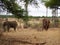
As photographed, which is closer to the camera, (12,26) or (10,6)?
(10,6)

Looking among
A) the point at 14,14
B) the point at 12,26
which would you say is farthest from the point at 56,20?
the point at 14,14

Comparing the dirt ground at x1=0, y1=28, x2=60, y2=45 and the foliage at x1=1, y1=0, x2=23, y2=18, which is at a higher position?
the foliage at x1=1, y1=0, x2=23, y2=18

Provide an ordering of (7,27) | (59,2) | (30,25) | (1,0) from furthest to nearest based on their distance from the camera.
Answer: (30,25) → (59,2) → (7,27) → (1,0)

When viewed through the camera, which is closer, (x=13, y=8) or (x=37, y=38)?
(x=13, y=8)

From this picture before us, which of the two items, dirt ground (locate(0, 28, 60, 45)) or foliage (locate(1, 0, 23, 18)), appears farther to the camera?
dirt ground (locate(0, 28, 60, 45))

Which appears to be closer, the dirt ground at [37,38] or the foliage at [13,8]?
the foliage at [13,8]

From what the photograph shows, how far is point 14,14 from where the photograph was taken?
14.9 m

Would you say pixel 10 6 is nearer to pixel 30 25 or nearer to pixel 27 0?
pixel 27 0

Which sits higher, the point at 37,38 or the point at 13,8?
the point at 13,8

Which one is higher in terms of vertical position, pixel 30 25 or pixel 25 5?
pixel 25 5

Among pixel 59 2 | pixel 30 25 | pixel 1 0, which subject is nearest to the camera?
pixel 1 0

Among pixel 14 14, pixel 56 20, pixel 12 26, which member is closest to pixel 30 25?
pixel 56 20

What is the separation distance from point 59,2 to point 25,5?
500 inches

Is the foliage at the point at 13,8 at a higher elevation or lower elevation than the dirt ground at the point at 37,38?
higher
